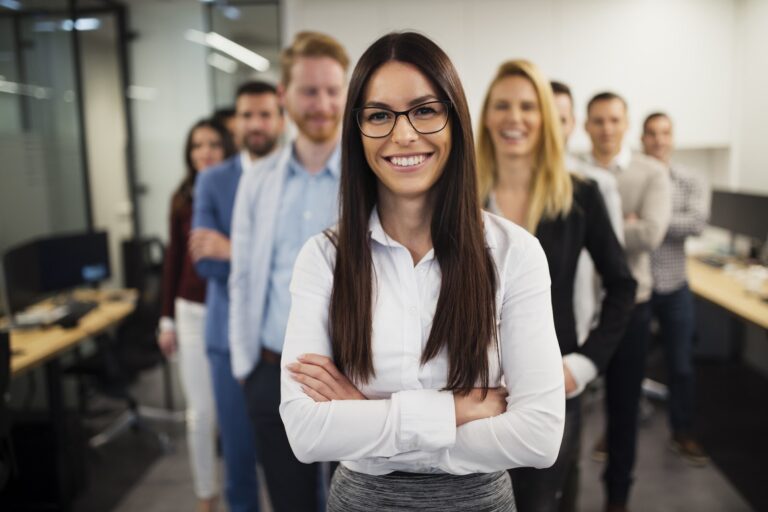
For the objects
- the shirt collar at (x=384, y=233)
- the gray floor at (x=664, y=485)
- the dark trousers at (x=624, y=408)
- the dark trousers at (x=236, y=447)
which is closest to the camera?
the shirt collar at (x=384, y=233)

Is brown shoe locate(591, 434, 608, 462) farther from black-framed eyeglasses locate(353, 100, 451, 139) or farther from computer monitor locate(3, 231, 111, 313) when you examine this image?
computer monitor locate(3, 231, 111, 313)

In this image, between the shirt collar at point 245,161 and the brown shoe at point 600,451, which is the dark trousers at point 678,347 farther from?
the shirt collar at point 245,161

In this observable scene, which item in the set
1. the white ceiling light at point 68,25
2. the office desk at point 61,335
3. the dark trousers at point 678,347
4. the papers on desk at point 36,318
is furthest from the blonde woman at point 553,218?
the white ceiling light at point 68,25

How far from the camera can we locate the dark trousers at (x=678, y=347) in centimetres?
353

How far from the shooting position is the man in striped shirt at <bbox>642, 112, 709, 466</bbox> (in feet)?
11.5

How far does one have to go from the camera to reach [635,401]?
2814mm

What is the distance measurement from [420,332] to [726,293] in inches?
122

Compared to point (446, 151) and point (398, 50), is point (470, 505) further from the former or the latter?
point (398, 50)

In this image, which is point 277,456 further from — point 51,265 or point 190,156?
point 51,265

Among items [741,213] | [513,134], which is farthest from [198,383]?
[741,213]

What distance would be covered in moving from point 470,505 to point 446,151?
0.65 m

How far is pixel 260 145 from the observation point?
2.65 metres

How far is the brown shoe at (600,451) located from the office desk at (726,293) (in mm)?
997

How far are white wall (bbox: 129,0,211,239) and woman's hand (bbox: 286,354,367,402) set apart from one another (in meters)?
4.60
